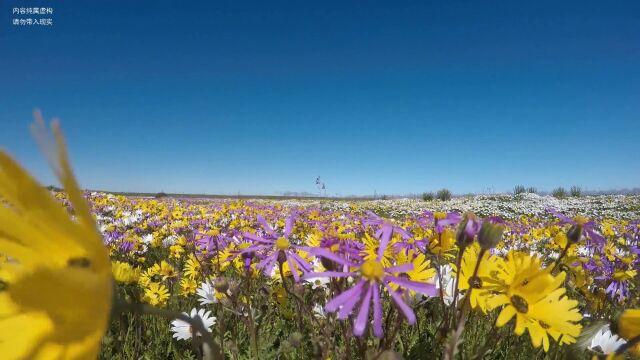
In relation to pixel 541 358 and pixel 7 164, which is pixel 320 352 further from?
pixel 541 358

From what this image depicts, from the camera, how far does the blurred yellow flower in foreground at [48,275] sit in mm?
492

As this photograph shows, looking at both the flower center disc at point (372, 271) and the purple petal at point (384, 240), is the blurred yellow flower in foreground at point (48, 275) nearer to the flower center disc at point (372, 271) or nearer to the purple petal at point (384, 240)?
the flower center disc at point (372, 271)

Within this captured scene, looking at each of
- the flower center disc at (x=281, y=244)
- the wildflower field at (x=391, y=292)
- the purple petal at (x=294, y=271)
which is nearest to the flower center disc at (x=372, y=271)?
the wildflower field at (x=391, y=292)

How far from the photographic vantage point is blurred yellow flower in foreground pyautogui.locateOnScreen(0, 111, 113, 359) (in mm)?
492

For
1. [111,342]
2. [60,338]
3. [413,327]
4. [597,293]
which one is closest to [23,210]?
[60,338]

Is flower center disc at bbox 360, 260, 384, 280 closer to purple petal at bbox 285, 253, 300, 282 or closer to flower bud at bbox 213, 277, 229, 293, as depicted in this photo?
purple petal at bbox 285, 253, 300, 282

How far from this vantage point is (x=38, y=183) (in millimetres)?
490

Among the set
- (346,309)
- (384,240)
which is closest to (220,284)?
(384,240)

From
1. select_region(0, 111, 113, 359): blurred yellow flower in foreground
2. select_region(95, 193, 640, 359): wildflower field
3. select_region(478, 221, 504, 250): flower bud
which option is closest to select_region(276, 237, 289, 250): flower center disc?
select_region(95, 193, 640, 359): wildflower field

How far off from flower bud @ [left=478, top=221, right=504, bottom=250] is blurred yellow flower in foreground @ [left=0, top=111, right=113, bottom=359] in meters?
0.88

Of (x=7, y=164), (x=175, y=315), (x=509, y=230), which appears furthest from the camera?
(x=509, y=230)

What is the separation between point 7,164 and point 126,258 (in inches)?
185

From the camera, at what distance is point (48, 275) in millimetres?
508

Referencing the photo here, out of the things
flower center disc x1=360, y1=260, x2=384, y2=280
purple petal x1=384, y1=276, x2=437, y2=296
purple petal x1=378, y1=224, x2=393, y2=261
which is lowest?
purple petal x1=384, y1=276, x2=437, y2=296
